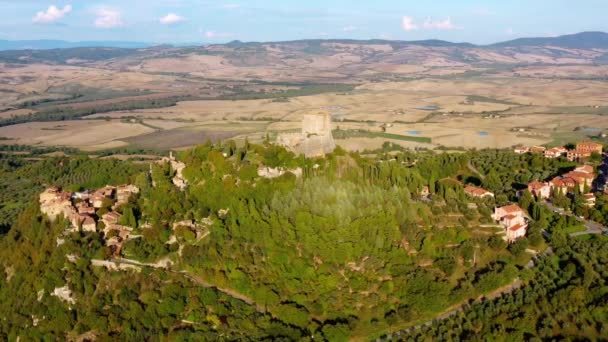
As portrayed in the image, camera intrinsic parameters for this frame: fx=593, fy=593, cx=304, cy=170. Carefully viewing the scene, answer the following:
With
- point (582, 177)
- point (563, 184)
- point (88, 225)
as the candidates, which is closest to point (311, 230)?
point (88, 225)

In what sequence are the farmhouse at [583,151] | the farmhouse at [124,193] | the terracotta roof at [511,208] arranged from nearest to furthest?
the terracotta roof at [511,208], the farmhouse at [124,193], the farmhouse at [583,151]

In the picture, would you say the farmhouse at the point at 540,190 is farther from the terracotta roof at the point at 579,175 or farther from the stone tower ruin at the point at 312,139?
the stone tower ruin at the point at 312,139

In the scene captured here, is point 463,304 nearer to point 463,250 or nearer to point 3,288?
point 463,250

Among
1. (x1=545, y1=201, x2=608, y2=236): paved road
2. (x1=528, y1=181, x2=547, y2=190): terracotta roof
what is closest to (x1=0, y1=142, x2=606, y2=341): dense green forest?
(x1=545, y1=201, x2=608, y2=236): paved road

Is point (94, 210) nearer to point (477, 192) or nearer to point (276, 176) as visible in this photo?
point (276, 176)

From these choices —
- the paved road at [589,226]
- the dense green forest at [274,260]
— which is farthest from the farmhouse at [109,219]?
the paved road at [589,226]

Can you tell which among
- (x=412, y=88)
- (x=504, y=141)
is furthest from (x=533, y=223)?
(x=412, y=88)
